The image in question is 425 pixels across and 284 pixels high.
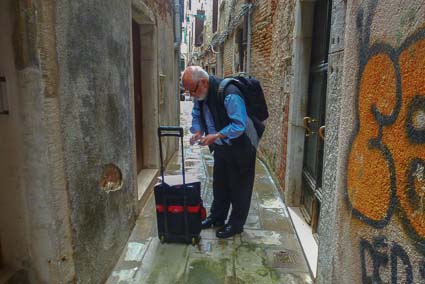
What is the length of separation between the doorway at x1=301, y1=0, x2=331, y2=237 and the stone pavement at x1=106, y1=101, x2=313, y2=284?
35cm

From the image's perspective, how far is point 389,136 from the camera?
1.24 meters

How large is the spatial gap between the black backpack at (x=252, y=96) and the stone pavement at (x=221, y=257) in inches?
43.7

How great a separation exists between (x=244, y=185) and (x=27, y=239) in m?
1.88

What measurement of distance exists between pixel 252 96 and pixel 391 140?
71.2 inches

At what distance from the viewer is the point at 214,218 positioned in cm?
344

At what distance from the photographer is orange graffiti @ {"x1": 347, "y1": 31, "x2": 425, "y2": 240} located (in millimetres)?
1043

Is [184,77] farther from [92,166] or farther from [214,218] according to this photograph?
[214,218]

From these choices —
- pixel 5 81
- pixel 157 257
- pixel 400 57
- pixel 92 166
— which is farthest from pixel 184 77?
pixel 400 57

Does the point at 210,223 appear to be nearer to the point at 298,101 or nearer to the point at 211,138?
the point at 211,138

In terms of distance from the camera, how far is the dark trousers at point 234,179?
9.73ft

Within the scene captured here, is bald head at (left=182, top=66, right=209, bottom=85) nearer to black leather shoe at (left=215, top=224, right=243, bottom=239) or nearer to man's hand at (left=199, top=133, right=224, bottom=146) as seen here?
man's hand at (left=199, top=133, right=224, bottom=146)

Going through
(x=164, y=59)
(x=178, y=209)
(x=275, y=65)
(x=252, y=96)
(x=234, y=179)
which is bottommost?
(x=178, y=209)

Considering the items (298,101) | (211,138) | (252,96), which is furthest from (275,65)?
(211,138)

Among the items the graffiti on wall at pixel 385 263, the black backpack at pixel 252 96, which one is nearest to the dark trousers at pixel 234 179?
the black backpack at pixel 252 96
